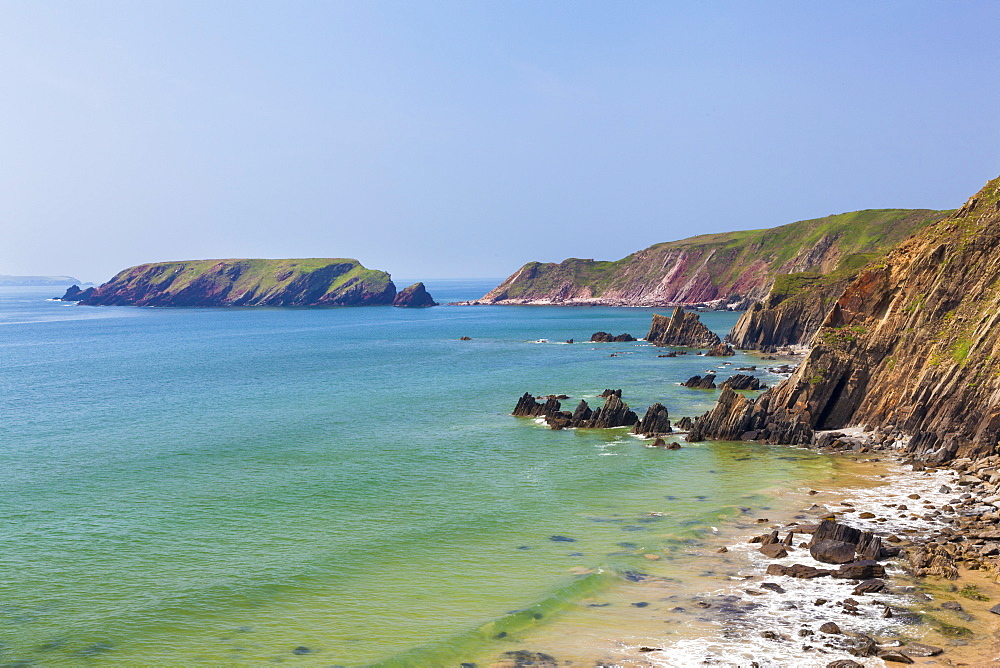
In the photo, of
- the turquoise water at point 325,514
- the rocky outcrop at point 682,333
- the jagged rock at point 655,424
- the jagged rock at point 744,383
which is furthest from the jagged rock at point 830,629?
the rocky outcrop at point 682,333

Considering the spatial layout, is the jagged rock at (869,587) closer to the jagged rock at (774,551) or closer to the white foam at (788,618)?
the white foam at (788,618)

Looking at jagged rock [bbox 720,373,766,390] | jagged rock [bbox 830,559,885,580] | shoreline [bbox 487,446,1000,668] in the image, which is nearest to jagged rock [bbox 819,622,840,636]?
shoreline [bbox 487,446,1000,668]

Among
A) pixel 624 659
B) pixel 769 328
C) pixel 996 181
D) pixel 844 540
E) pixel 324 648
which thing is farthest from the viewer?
pixel 769 328

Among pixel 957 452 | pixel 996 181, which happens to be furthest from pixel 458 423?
pixel 996 181

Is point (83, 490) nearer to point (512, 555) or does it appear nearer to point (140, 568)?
point (140, 568)

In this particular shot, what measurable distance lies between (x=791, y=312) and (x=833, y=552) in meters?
92.5

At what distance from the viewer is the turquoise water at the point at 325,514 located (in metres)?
26.2

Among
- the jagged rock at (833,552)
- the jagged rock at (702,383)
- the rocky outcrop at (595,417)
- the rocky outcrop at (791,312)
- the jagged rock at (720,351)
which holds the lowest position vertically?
the jagged rock at (833,552)

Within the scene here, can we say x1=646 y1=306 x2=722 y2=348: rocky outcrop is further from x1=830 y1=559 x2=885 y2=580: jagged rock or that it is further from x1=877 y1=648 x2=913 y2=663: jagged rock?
x1=877 y1=648 x2=913 y2=663: jagged rock

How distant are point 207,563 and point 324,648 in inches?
405

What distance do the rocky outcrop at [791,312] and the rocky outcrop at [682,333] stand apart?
15.8 feet

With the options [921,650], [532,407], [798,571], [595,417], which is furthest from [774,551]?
[532,407]

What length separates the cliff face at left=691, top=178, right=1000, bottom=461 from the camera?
151 feet

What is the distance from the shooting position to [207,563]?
32.2 meters
